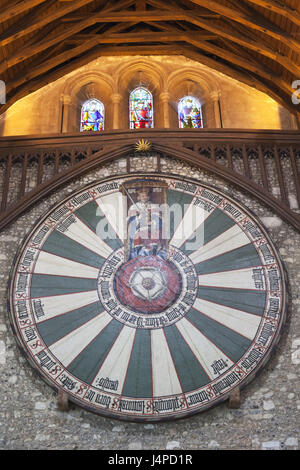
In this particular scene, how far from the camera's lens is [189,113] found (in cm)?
833

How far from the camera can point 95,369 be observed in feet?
19.3

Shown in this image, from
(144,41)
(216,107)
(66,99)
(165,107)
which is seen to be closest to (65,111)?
(66,99)

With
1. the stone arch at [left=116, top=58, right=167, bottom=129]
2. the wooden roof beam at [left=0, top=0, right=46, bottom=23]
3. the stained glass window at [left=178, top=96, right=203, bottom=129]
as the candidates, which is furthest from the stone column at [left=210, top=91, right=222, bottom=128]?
the wooden roof beam at [left=0, top=0, right=46, bottom=23]

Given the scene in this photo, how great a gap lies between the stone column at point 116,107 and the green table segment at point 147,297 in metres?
1.20

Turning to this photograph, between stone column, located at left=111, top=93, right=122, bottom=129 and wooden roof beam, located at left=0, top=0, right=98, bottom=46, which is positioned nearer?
wooden roof beam, located at left=0, top=0, right=98, bottom=46

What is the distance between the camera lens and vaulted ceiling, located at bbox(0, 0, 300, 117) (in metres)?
7.30

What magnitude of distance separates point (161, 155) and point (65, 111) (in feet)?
5.62

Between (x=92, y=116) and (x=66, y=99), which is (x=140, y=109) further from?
→ (x=66, y=99)

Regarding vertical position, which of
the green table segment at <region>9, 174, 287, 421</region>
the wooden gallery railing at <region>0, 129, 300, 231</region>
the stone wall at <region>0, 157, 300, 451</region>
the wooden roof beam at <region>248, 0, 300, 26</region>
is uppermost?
the wooden roof beam at <region>248, 0, 300, 26</region>

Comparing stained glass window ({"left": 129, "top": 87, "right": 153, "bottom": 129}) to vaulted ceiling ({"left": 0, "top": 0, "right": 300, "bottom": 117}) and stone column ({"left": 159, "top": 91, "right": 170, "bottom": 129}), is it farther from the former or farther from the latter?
vaulted ceiling ({"left": 0, "top": 0, "right": 300, "bottom": 117})

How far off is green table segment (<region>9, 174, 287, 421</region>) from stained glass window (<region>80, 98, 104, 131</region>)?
1474mm

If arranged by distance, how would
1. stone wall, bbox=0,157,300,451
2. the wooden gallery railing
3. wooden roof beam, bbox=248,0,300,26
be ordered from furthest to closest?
the wooden gallery railing < wooden roof beam, bbox=248,0,300,26 < stone wall, bbox=0,157,300,451

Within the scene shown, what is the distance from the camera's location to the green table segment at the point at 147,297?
580cm

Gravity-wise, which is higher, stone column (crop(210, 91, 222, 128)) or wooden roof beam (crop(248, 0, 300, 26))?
wooden roof beam (crop(248, 0, 300, 26))
